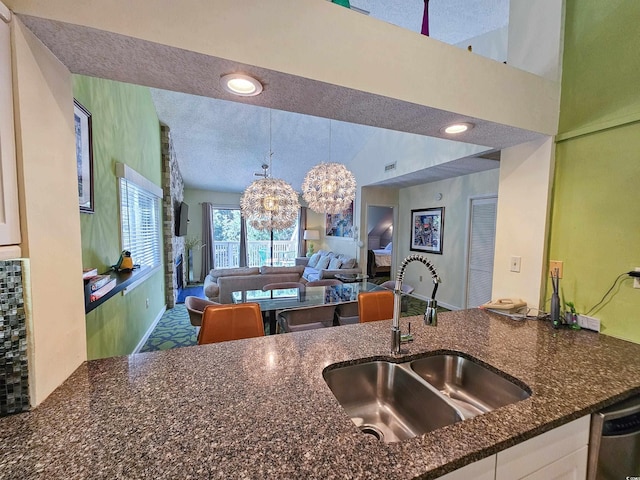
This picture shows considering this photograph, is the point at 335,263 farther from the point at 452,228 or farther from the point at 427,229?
the point at 452,228

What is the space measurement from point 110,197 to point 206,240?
5.35 metres

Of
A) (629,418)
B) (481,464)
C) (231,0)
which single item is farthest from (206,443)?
(629,418)

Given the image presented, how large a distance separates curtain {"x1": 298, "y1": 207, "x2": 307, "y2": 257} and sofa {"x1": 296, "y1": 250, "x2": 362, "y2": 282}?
3.35 ft

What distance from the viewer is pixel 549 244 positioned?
1737 mm

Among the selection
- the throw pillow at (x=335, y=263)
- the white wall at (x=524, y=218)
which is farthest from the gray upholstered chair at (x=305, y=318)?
the throw pillow at (x=335, y=263)

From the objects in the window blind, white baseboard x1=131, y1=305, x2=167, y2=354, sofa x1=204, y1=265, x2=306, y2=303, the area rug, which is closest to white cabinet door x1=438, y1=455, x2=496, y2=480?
the window blind

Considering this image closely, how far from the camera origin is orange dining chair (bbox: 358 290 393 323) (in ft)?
6.80

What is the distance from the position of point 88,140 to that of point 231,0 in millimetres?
1781

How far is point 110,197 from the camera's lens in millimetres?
2463

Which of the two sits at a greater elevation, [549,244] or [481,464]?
[549,244]

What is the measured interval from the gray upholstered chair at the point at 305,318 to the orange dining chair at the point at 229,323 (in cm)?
93

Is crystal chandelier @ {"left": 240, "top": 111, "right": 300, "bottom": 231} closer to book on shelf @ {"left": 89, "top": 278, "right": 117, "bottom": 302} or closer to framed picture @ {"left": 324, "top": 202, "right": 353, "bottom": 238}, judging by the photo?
framed picture @ {"left": 324, "top": 202, "right": 353, "bottom": 238}

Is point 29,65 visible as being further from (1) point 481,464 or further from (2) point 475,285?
(2) point 475,285

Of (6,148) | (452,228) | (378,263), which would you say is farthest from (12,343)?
(378,263)
